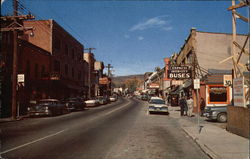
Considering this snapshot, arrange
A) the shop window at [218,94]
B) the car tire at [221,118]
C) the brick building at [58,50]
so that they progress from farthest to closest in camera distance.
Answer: the brick building at [58,50] → the shop window at [218,94] → the car tire at [221,118]

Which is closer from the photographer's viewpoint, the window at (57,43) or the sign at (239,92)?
the sign at (239,92)

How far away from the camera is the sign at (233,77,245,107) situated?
9.98 meters

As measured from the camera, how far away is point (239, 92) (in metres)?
10.2

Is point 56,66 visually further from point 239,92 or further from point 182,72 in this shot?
point 239,92

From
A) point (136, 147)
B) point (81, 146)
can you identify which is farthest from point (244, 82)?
point (81, 146)

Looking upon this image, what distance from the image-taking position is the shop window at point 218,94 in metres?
25.1

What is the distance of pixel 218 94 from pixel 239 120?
16.1 metres

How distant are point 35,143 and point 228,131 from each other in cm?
885

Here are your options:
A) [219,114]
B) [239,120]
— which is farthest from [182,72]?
[239,120]

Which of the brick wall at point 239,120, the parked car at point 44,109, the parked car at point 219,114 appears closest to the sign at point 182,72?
the parked car at point 219,114

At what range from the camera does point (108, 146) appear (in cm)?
812

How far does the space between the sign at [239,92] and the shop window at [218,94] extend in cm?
1524

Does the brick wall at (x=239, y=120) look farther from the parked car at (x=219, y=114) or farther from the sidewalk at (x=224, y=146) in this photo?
the parked car at (x=219, y=114)

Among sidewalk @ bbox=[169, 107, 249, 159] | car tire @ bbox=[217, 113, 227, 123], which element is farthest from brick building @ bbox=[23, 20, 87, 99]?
sidewalk @ bbox=[169, 107, 249, 159]
